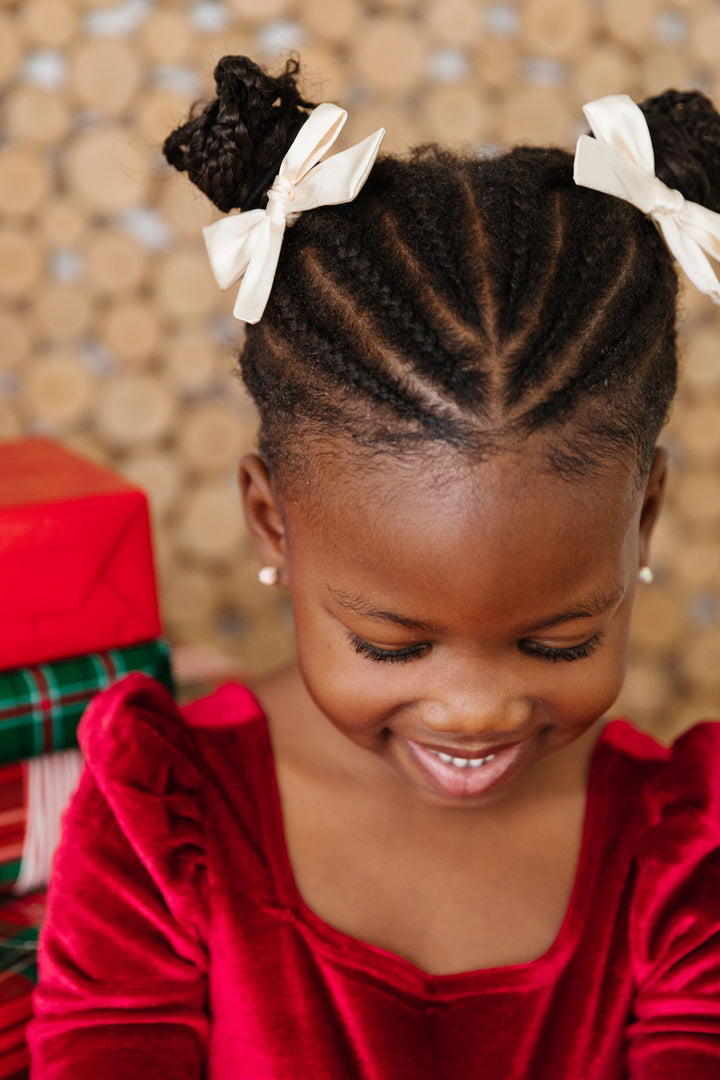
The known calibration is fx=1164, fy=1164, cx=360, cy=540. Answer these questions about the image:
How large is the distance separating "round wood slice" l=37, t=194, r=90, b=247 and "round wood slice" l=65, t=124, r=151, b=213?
0.02 m

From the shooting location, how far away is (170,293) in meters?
1.38

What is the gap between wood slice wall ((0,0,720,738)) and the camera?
131 cm

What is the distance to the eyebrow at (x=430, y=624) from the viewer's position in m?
0.65

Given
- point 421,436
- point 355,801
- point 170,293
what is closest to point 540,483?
point 421,436

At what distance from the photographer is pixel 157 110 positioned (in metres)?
1.32

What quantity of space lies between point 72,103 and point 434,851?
93cm

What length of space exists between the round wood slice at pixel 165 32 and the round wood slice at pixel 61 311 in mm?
280

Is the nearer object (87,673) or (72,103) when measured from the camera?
(87,673)

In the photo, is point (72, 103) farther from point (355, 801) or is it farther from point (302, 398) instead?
point (355, 801)

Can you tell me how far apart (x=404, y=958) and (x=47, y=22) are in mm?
1052

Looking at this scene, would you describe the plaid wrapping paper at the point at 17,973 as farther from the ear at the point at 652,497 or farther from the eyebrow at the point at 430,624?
the ear at the point at 652,497

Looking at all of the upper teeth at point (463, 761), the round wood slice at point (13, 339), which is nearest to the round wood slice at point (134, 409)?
the round wood slice at point (13, 339)

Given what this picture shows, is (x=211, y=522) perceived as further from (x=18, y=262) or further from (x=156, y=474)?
(x=18, y=262)

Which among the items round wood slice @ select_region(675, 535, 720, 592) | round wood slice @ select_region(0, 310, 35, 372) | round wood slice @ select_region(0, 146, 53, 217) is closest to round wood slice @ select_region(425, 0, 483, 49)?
round wood slice @ select_region(0, 146, 53, 217)
